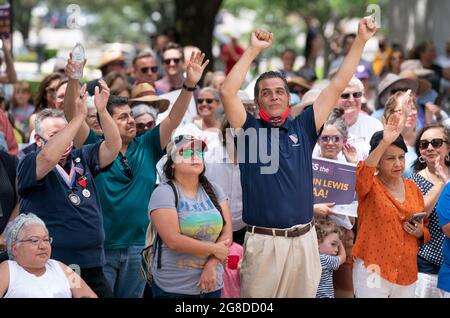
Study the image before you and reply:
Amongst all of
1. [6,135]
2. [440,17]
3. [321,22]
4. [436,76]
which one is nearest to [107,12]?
[321,22]

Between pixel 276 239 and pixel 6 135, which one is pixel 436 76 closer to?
pixel 6 135

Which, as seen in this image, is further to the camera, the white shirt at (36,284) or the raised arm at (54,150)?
the raised arm at (54,150)

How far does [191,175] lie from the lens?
673 cm

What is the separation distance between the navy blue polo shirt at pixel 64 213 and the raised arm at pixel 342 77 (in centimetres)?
160

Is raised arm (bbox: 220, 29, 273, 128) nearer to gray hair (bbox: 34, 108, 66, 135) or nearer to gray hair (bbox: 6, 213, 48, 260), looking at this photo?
gray hair (bbox: 34, 108, 66, 135)

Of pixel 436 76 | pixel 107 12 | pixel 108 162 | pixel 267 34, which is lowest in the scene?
pixel 107 12

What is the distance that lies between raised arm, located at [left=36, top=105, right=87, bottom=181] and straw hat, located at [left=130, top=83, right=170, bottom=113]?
2.88 m

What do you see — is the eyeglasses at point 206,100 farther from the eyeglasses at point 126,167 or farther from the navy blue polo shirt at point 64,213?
the navy blue polo shirt at point 64,213

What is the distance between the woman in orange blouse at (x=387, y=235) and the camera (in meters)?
7.42

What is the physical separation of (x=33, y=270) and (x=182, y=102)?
1876 mm

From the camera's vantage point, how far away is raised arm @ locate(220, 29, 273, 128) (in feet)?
21.7

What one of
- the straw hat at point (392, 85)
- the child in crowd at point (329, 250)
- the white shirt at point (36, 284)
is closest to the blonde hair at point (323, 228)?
the child in crowd at point (329, 250)

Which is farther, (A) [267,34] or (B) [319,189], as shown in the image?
(B) [319,189]

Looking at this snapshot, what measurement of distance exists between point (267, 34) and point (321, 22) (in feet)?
137
